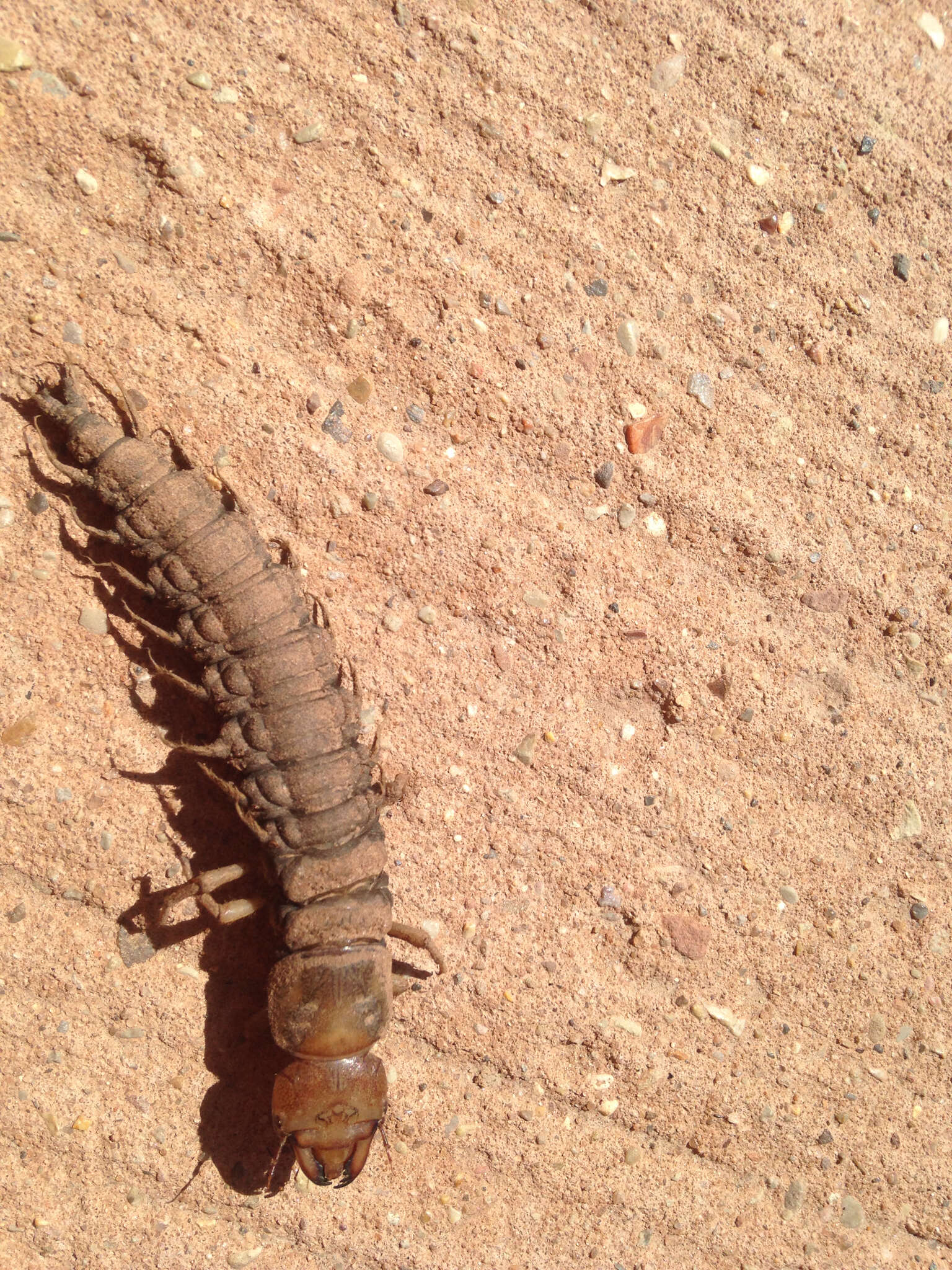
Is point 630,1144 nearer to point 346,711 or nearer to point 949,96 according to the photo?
point 346,711

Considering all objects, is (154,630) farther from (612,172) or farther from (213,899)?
(612,172)

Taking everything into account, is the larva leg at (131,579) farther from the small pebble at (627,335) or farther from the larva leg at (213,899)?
the small pebble at (627,335)

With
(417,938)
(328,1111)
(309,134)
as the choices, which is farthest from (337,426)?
(328,1111)

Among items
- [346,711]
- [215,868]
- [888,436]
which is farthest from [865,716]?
[215,868]

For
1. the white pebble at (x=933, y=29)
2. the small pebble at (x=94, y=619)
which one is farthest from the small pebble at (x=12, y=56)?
the white pebble at (x=933, y=29)

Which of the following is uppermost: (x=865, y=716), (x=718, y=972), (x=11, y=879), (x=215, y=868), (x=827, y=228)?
(x=827, y=228)
